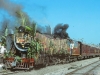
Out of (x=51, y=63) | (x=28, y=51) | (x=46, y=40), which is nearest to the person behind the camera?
(x=28, y=51)

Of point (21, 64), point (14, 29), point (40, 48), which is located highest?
point (14, 29)

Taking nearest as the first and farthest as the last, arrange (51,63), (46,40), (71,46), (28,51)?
(28,51) → (46,40) → (51,63) → (71,46)

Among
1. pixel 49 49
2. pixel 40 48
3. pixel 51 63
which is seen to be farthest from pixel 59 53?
pixel 40 48

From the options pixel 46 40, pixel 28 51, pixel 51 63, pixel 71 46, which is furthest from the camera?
pixel 71 46

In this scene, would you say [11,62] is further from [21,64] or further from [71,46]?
[71,46]

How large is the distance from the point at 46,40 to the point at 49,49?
142 cm

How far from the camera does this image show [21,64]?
57.1ft

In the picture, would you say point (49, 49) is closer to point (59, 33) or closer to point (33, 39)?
point (33, 39)

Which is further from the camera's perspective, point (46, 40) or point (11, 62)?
point (46, 40)

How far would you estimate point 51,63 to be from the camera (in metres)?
22.6

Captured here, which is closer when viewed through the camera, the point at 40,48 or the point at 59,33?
the point at 40,48

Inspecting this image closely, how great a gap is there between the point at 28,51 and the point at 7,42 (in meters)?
1.81

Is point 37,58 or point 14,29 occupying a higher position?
point 14,29

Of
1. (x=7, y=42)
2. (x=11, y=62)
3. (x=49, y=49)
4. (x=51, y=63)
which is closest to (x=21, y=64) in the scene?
(x=11, y=62)
